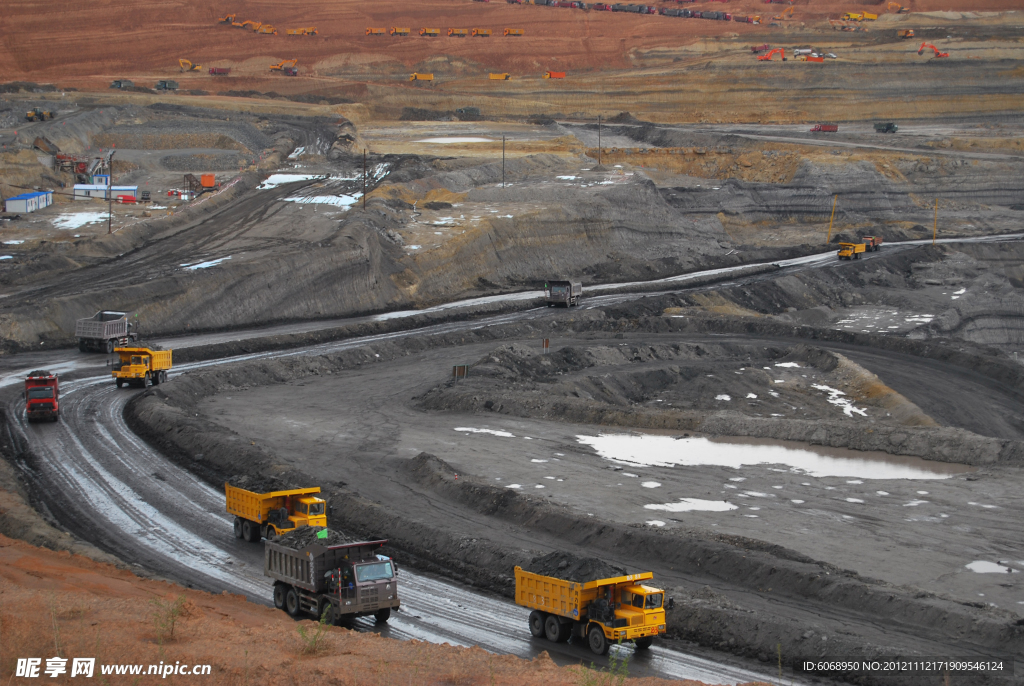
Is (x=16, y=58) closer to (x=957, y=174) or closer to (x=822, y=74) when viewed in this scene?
(x=822, y=74)

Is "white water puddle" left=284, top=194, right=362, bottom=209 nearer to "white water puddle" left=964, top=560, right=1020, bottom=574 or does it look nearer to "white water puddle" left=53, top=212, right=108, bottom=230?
"white water puddle" left=53, top=212, right=108, bottom=230

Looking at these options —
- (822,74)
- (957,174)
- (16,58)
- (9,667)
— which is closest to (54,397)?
(9,667)

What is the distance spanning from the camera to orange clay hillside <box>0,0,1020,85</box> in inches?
5920

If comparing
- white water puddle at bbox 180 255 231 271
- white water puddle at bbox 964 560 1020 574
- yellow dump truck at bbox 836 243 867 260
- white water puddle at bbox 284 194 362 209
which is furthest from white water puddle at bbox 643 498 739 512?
yellow dump truck at bbox 836 243 867 260

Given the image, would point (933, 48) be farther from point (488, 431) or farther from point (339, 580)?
point (339, 580)

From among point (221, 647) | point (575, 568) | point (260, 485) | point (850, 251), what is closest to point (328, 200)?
point (850, 251)

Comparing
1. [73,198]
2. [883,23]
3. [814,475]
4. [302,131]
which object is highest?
[883,23]

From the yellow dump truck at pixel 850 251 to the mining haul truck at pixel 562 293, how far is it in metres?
27.7

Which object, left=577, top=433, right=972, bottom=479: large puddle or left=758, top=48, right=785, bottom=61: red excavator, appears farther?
left=758, top=48, right=785, bottom=61: red excavator

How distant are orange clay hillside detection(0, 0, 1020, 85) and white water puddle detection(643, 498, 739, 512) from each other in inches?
5486

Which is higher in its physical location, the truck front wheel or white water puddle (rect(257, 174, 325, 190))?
white water puddle (rect(257, 174, 325, 190))

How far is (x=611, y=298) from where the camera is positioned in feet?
217

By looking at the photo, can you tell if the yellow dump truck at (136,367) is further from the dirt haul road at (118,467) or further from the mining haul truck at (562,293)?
the mining haul truck at (562,293)

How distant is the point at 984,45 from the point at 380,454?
135 metres
